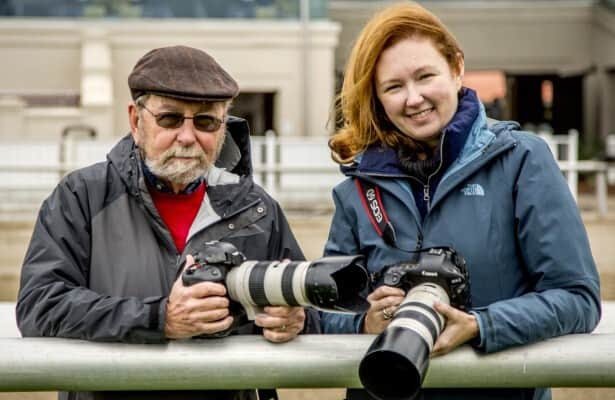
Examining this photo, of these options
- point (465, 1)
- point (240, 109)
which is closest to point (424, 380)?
point (240, 109)

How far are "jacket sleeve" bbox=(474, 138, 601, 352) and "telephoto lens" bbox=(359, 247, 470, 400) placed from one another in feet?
0.37

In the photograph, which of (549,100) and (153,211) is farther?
(549,100)

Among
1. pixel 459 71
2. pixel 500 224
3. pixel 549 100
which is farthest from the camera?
pixel 549 100

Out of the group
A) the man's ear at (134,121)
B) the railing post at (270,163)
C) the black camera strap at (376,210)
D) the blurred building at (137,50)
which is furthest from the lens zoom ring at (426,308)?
the blurred building at (137,50)

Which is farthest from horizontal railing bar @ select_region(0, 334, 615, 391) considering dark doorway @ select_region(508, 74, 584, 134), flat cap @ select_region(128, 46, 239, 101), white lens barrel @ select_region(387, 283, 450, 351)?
dark doorway @ select_region(508, 74, 584, 134)

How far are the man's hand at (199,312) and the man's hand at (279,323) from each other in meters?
0.08

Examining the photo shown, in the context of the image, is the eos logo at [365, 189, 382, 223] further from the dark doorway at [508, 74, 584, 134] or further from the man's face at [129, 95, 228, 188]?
the dark doorway at [508, 74, 584, 134]

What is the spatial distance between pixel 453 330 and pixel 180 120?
995mm

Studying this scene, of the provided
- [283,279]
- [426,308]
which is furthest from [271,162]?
[426,308]

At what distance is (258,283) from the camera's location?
2354mm

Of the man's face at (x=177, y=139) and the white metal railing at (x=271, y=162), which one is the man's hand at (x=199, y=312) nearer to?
the man's face at (x=177, y=139)

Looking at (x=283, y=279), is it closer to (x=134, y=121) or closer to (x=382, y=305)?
(x=382, y=305)

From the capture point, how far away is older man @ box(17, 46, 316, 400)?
108 inches

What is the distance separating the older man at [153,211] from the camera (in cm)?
275
